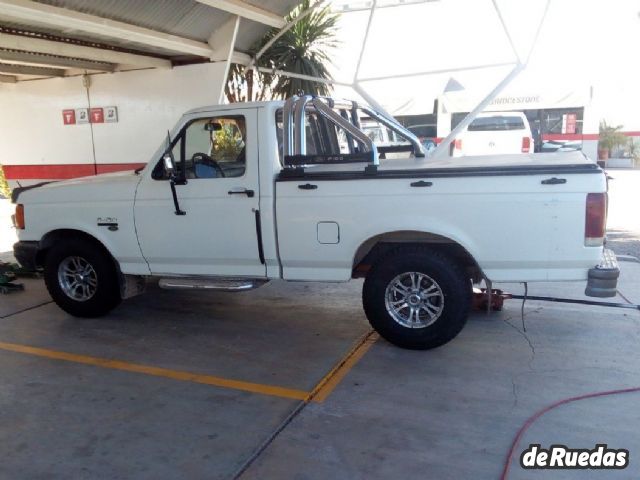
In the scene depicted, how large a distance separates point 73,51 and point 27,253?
12.2ft

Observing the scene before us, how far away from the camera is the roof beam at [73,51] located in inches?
293

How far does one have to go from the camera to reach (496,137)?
53.3 feet

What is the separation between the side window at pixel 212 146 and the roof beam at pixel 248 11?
284cm

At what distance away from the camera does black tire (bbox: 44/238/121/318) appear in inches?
218

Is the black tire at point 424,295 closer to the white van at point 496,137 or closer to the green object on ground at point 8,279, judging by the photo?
the green object on ground at point 8,279

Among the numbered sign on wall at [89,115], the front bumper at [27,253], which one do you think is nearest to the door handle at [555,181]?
the front bumper at [27,253]

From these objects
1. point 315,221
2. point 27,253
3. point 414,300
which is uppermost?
point 315,221

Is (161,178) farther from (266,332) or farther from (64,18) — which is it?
(64,18)

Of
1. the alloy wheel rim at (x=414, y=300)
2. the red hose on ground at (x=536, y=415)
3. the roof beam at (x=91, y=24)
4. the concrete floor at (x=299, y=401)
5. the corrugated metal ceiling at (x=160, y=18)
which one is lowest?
the red hose on ground at (x=536, y=415)

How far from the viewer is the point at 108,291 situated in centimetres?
559

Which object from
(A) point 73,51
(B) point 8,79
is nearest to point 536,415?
(A) point 73,51

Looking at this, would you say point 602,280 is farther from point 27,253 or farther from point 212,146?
point 27,253

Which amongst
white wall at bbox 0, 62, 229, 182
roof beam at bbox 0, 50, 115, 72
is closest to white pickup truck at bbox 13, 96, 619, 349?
roof beam at bbox 0, 50, 115, 72

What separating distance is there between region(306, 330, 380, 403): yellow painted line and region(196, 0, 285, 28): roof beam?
16.0 ft
